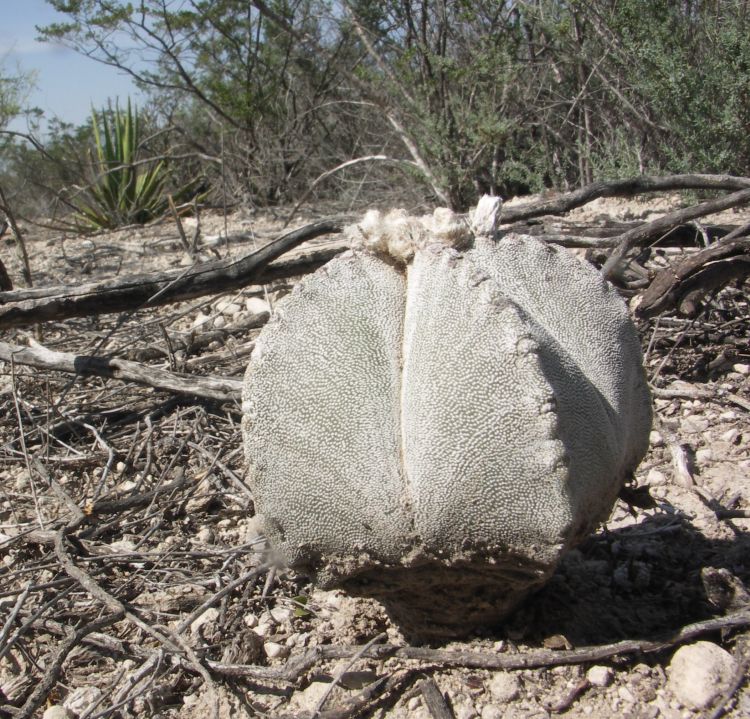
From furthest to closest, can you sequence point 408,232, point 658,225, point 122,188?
1. point 122,188
2. point 658,225
3. point 408,232

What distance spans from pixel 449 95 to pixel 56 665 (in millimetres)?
6162

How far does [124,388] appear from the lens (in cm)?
316

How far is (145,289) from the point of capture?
3.02 metres

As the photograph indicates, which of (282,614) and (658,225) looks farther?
(658,225)

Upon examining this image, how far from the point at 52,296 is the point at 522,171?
5.04 metres

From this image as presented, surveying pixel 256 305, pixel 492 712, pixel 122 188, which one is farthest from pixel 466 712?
pixel 122 188

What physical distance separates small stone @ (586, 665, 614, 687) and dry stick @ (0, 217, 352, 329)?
6.29 feet

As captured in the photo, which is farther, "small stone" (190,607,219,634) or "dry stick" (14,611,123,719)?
"small stone" (190,607,219,634)

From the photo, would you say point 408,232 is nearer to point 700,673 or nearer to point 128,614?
point 700,673

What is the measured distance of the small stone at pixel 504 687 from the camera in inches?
57.5

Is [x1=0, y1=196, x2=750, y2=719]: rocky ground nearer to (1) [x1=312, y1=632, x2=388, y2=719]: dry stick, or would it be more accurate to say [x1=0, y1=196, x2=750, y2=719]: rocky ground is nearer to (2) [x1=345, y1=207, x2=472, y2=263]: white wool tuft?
(1) [x1=312, y1=632, x2=388, y2=719]: dry stick

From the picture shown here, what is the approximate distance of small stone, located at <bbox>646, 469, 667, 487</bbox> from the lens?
87.4 inches

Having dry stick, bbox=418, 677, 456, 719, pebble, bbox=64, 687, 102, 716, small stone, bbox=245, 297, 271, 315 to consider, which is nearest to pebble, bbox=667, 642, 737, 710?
dry stick, bbox=418, 677, 456, 719

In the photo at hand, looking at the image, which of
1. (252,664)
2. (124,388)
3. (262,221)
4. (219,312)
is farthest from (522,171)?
(252,664)
